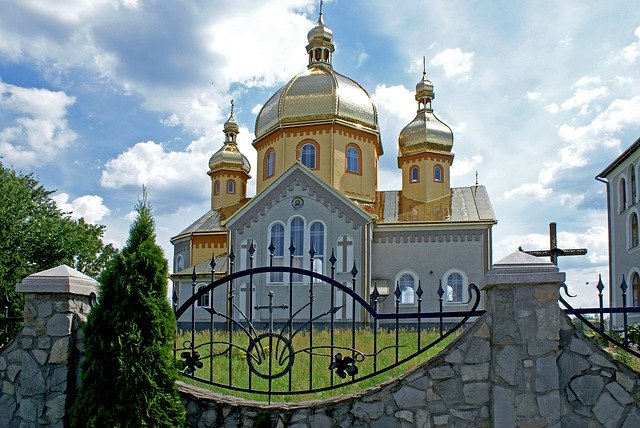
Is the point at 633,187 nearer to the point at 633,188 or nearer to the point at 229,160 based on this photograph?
the point at 633,188

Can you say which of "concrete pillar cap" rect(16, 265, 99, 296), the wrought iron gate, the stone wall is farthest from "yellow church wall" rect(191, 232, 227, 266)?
the stone wall

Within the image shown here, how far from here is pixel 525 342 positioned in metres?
4.66

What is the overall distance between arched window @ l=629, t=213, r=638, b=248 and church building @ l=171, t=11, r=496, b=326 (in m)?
4.99

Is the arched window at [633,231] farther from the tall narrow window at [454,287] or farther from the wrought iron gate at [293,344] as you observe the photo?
the wrought iron gate at [293,344]

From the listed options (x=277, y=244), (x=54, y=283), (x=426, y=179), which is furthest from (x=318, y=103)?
(x=54, y=283)

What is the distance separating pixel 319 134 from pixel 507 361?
774 inches

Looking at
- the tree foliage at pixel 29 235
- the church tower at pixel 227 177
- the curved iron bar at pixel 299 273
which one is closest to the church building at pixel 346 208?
the church tower at pixel 227 177

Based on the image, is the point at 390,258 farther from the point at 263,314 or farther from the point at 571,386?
the point at 571,386

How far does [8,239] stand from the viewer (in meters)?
16.2

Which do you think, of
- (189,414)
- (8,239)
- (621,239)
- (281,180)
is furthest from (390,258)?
(189,414)

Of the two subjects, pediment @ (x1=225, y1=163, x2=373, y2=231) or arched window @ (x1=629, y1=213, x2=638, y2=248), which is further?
arched window @ (x1=629, y1=213, x2=638, y2=248)

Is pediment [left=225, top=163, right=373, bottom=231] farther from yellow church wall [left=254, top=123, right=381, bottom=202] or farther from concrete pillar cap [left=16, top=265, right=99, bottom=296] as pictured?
concrete pillar cap [left=16, top=265, right=99, bottom=296]

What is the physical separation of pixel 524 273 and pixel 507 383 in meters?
0.85

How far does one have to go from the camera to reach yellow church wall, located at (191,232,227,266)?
27.0 metres
